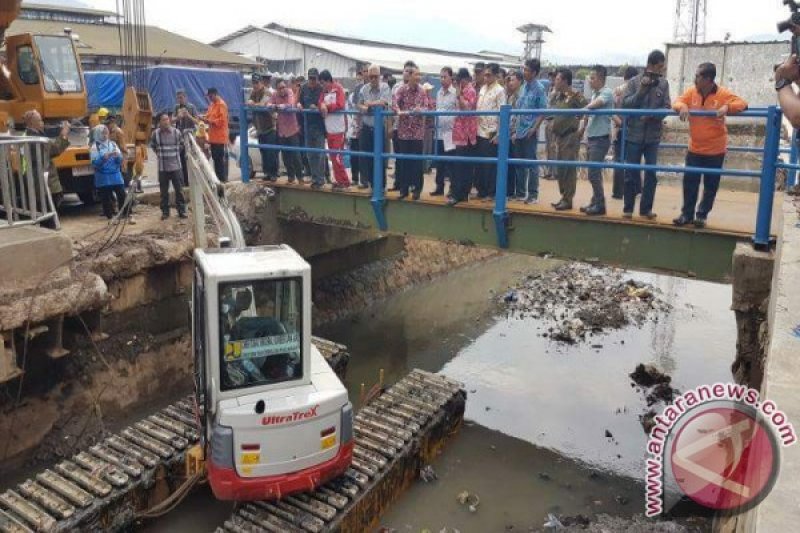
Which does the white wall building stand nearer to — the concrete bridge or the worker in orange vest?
the concrete bridge

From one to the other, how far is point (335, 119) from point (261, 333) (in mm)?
5460

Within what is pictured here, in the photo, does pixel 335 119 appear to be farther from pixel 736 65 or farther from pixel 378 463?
pixel 736 65

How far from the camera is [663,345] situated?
1107cm

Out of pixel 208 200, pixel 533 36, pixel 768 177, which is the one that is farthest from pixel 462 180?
pixel 533 36

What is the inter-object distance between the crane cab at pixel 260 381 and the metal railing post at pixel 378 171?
359 centimetres

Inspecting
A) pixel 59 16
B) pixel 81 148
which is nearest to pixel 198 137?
pixel 81 148

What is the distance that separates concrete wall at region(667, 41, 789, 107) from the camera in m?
21.9

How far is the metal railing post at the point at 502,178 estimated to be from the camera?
291 inches

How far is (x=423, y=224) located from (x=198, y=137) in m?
6.30

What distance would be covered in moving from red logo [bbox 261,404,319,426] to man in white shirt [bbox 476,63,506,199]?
4522 millimetres

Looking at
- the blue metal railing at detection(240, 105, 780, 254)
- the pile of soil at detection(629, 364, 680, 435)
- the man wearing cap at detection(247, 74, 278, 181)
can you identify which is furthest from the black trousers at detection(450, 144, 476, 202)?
the pile of soil at detection(629, 364, 680, 435)

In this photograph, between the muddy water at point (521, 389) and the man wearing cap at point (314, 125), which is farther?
the man wearing cap at point (314, 125)

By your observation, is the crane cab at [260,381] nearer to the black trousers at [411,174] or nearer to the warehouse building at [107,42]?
the black trousers at [411,174]

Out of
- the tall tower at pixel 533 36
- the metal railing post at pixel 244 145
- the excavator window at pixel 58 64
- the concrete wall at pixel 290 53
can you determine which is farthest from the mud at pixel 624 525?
the tall tower at pixel 533 36
